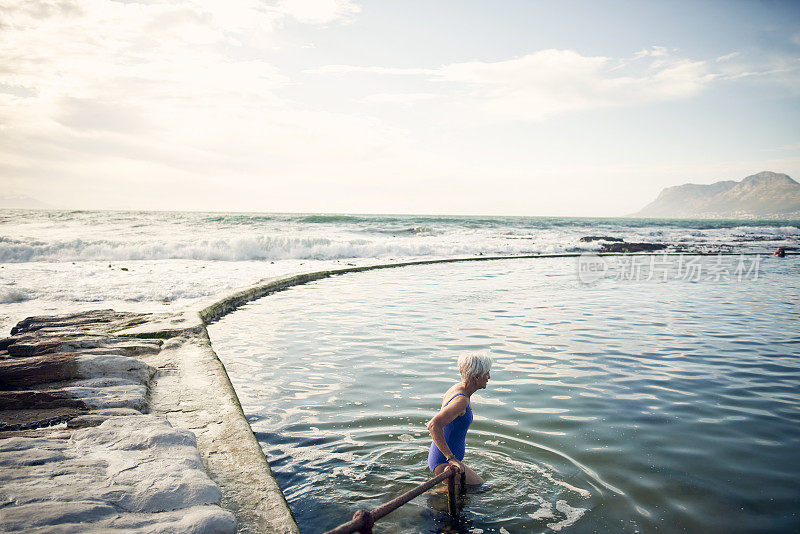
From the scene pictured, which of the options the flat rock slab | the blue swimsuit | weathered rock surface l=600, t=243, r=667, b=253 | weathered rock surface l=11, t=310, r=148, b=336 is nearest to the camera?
the flat rock slab

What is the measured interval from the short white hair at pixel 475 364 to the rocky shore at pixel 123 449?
4.87ft

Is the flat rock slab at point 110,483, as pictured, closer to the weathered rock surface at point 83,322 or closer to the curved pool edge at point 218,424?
the curved pool edge at point 218,424

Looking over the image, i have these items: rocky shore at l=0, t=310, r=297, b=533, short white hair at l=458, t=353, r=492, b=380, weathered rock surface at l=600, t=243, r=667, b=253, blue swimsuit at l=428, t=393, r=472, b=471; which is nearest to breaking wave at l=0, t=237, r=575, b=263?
weathered rock surface at l=600, t=243, r=667, b=253

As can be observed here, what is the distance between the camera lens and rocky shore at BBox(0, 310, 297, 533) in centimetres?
240

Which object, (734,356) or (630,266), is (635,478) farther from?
(630,266)

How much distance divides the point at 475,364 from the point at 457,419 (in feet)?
1.63

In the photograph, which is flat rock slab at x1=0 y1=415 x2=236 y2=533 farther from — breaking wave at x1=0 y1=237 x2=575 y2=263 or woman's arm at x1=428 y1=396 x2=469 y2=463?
breaking wave at x1=0 y1=237 x2=575 y2=263

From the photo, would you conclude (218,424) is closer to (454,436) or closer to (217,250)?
(454,436)

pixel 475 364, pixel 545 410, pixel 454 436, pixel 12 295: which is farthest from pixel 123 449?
pixel 12 295

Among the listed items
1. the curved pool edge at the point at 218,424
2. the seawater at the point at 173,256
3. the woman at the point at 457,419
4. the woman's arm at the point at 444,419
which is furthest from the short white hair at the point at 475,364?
the seawater at the point at 173,256

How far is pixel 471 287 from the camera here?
14.1 metres

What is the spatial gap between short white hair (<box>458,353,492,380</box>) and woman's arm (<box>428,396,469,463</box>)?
185 mm

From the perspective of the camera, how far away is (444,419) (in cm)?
352

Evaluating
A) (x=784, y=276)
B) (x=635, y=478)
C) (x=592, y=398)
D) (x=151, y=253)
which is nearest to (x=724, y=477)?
(x=635, y=478)
